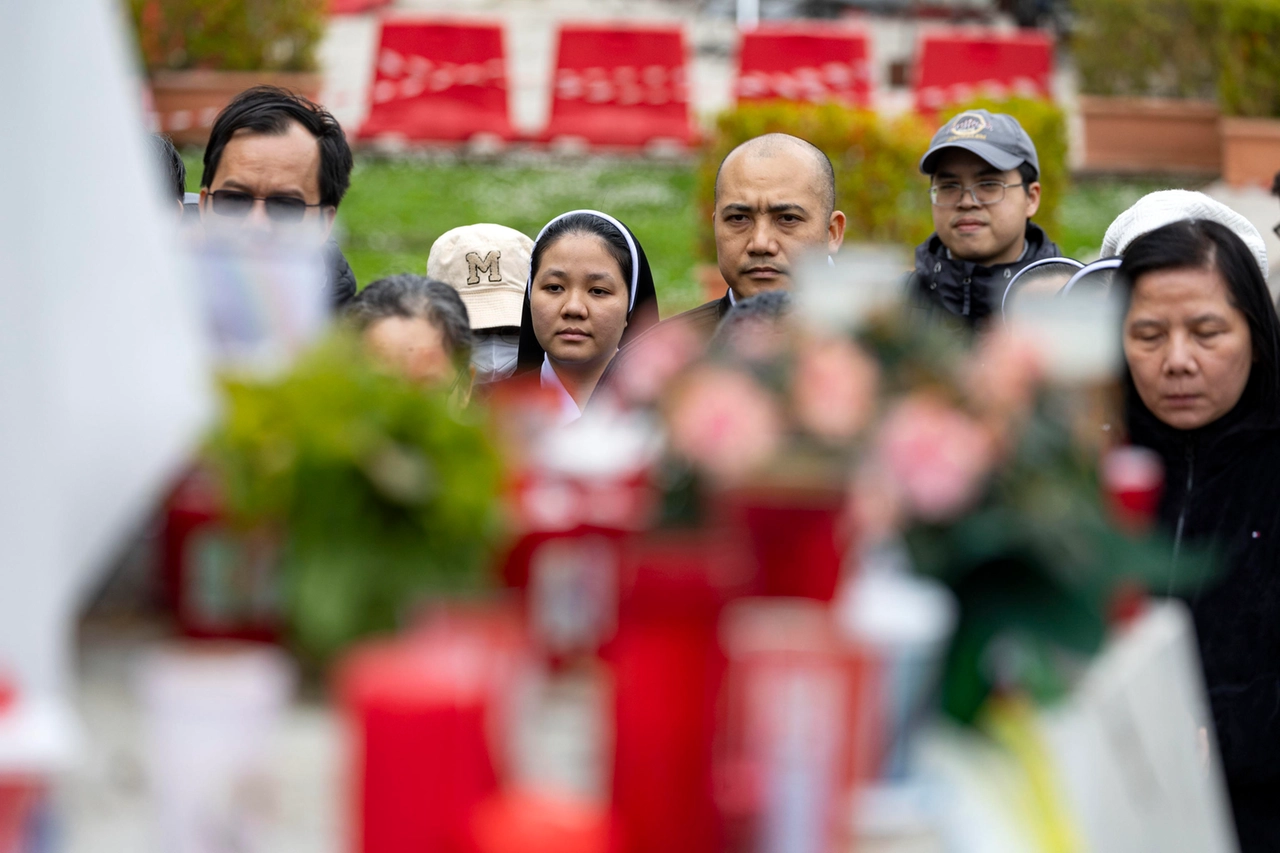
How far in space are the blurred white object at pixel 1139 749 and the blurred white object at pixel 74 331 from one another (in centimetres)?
101

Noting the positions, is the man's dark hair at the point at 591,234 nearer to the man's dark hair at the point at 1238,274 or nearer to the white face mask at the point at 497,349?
the white face mask at the point at 497,349

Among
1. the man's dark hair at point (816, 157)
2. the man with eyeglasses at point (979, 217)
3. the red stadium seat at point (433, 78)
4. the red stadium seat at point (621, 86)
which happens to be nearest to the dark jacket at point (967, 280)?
the man with eyeglasses at point (979, 217)

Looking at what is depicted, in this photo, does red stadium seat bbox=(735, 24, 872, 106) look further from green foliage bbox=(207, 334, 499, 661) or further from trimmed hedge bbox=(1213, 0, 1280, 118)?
green foliage bbox=(207, 334, 499, 661)

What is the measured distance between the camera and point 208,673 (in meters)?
1.60

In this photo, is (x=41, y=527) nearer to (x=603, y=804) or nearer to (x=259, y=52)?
(x=603, y=804)

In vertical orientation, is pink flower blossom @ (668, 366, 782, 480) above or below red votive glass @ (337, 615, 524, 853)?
above

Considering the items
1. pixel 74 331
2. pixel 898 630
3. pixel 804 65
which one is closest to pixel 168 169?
pixel 74 331

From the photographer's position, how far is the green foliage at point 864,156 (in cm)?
845

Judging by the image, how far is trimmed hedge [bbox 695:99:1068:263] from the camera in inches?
332

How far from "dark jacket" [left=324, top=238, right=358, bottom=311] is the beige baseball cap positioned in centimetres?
36

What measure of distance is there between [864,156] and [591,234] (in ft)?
13.7

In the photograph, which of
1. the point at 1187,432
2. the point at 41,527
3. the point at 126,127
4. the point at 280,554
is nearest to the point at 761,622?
the point at 280,554

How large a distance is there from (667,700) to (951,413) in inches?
17.7

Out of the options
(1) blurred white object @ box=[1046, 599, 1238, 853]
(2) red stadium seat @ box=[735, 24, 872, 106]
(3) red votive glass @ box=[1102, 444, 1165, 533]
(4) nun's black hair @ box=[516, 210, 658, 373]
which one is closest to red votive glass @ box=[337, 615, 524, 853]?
(1) blurred white object @ box=[1046, 599, 1238, 853]
